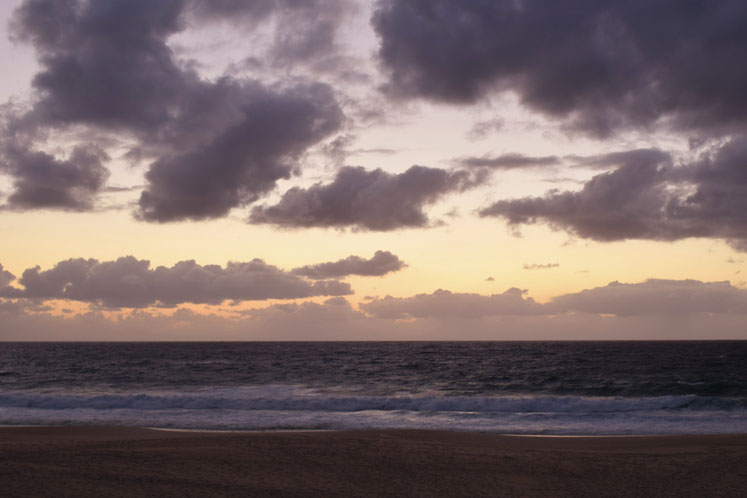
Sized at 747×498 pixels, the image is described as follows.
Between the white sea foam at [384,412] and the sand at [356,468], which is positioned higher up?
the sand at [356,468]

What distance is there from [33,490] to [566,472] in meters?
12.2

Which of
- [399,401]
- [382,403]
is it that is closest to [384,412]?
[382,403]

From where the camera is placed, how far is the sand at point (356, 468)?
12.7 meters

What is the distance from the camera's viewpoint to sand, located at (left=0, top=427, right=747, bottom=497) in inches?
500

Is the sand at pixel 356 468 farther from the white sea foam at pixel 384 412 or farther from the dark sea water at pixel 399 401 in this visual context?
the dark sea water at pixel 399 401

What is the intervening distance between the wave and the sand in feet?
42.7

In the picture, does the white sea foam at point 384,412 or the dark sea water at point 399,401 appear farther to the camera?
the dark sea water at point 399,401

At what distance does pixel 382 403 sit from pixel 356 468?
1866cm

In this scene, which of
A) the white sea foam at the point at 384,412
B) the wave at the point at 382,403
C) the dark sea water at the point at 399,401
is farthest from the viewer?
the wave at the point at 382,403

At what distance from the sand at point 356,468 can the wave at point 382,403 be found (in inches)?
512

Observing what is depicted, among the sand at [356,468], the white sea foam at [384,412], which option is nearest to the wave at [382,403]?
the white sea foam at [384,412]

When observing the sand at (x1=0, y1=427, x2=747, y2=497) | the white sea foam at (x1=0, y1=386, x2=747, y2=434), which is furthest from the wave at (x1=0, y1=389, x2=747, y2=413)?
the sand at (x1=0, y1=427, x2=747, y2=497)

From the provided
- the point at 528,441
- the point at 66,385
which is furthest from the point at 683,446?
the point at 66,385

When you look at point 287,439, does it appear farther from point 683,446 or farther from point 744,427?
point 744,427
